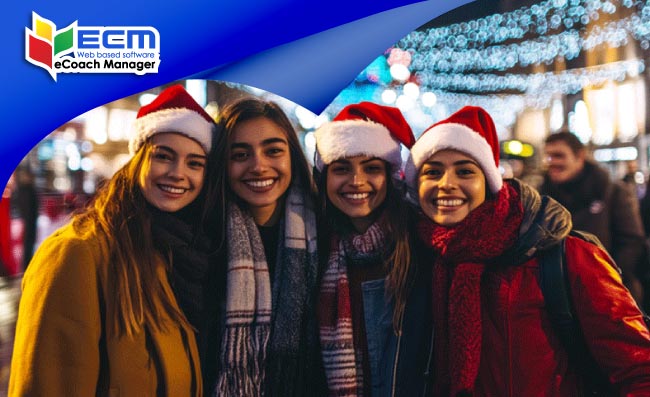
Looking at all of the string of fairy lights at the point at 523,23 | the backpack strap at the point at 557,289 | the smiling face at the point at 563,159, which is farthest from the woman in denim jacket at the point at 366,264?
the smiling face at the point at 563,159

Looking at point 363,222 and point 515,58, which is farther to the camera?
point 515,58

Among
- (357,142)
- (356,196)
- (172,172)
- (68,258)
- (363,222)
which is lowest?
(68,258)

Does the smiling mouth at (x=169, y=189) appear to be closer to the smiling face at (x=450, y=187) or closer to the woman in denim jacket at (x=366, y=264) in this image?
the woman in denim jacket at (x=366, y=264)

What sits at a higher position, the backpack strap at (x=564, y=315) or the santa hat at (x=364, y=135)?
the santa hat at (x=364, y=135)

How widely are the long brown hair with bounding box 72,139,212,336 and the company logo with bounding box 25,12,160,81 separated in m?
0.50

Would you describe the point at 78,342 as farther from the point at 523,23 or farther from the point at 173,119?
the point at 523,23

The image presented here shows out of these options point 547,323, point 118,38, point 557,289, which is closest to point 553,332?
point 547,323

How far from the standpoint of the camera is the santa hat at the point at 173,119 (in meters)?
2.16

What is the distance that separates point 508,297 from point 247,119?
4.18 feet

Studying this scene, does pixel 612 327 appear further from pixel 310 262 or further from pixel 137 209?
pixel 137 209

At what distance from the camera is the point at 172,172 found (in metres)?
2.09

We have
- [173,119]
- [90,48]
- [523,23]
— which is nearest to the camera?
[173,119]

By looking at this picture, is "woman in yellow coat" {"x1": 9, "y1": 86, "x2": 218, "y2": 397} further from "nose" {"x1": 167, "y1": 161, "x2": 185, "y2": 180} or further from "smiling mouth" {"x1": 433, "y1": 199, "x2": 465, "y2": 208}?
"smiling mouth" {"x1": 433, "y1": 199, "x2": 465, "y2": 208}

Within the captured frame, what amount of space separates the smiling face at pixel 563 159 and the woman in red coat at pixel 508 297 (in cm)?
140
